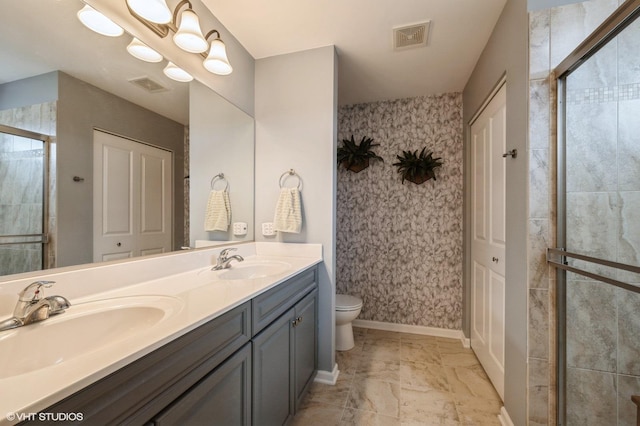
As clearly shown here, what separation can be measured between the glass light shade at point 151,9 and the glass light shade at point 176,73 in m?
0.25

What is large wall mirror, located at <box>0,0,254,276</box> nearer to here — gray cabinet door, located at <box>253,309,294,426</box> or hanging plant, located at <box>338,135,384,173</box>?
gray cabinet door, located at <box>253,309,294,426</box>

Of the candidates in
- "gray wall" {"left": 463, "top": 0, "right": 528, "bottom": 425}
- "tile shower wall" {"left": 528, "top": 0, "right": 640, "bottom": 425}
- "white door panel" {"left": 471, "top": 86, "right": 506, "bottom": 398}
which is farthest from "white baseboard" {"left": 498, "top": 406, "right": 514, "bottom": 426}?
"tile shower wall" {"left": 528, "top": 0, "right": 640, "bottom": 425}

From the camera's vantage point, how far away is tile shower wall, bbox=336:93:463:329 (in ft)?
8.26

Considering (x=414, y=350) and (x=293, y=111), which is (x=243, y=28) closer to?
(x=293, y=111)

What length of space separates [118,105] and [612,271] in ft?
7.41

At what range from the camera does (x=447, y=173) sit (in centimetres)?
252

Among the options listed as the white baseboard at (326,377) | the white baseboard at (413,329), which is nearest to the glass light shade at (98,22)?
the white baseboard at (326,377)

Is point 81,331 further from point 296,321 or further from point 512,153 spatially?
point 512,153

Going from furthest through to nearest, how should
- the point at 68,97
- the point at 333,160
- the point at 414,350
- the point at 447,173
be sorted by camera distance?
the point at 447,173 < the point at 414,350 < the point at 333,160 < the point at 68,97

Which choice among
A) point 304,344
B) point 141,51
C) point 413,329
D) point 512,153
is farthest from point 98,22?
point 413,329

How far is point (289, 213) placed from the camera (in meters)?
1.82

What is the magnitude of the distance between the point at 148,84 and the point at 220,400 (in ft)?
4.48

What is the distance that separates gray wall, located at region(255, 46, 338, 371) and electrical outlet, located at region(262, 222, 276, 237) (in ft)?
0.11

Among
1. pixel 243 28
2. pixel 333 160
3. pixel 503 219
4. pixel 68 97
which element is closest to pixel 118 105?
pixel 68 97
